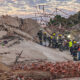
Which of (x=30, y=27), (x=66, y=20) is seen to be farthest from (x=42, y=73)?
(x=66, y=20)

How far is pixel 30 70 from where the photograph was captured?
7.63m

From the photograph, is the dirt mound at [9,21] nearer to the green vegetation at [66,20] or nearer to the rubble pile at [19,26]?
the rubble pile at [19,26]

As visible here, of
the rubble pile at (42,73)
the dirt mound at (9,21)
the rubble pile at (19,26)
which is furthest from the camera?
the dirt mound at (9,21)

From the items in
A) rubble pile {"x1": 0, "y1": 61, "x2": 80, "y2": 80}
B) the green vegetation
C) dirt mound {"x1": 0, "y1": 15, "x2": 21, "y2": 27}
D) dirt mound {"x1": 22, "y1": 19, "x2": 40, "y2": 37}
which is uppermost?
rubble pile {"x1": 0, "y1": 61, "x2": 80, "y2": 80}

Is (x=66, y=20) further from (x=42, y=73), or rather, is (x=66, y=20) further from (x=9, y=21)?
(x=42, y=73)

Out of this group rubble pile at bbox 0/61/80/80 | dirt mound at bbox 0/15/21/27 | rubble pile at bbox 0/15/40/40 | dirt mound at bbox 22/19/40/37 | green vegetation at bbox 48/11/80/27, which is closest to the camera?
rubble pile at bbox 0/61/80/80

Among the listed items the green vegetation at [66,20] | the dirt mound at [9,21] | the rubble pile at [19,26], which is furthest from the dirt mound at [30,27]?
the green vegetation at [66,20]

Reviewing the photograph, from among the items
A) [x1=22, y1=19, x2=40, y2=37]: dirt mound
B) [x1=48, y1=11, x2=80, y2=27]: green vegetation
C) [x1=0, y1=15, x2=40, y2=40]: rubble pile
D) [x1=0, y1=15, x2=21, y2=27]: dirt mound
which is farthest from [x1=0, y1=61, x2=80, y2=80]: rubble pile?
[x1=48, y1=11, x2=80, y2=27]: green vegetation

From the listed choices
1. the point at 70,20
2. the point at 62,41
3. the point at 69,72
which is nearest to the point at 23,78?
the point at 69,72

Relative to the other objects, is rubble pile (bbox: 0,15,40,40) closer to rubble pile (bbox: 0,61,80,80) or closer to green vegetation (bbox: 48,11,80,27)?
rubble pile (bbox: 0,61,80,80)

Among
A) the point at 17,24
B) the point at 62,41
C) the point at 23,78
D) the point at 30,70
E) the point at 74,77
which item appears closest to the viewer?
the point at 23,78

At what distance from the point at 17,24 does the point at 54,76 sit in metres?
18.1

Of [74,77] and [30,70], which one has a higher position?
[30,70]

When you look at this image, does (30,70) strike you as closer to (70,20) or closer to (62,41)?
(62,41)
